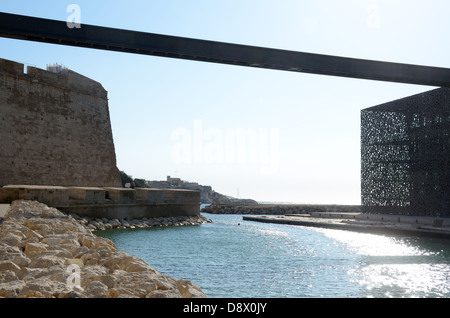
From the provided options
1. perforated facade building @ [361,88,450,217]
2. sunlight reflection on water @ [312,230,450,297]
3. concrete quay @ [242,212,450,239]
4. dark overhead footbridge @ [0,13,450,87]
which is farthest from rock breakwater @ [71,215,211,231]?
perforated facade building @ [361,88,450,217]

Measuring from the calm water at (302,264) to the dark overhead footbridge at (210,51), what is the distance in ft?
21.2

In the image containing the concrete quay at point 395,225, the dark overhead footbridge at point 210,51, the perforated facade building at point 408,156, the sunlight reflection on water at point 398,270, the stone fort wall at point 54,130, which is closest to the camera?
the sunlight reflection on water at point 398,270

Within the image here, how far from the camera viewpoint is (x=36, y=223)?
10.5 m

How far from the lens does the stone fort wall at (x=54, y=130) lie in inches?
830

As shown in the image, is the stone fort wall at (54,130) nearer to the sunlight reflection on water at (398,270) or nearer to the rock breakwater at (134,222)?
the rock breakwater at (134,222)

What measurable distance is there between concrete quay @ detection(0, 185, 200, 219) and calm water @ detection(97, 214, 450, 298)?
2290 mm

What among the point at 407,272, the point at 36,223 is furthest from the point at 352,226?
the point at 36,223

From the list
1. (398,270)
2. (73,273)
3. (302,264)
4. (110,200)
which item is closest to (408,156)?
(398,270)

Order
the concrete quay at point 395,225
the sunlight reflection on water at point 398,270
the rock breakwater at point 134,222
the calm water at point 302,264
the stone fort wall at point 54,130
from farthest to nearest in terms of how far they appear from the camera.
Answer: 1. the stone fort wall at point 54,130
2. the rock breakwater at point 134,222
3. the concrete quay at point 395,225
4. the sunlight reflection on water at point 398,270
5. the calm water at point 302,264

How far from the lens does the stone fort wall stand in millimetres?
21078

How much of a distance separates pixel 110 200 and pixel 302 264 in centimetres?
1213

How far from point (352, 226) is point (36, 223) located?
15.8 metres

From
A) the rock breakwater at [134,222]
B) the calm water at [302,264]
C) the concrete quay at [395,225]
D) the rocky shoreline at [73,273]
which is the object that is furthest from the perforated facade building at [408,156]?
the rocky shoreline at [73,273]
